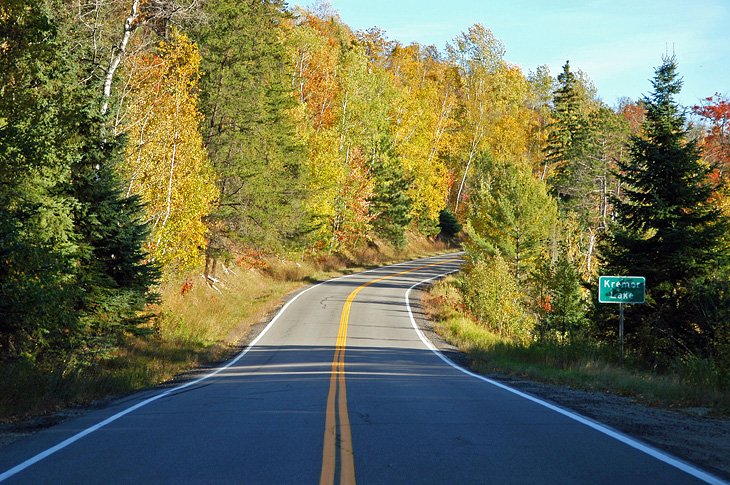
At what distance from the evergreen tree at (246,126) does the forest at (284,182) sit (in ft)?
0.42

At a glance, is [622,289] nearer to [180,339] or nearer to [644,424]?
[644,424]

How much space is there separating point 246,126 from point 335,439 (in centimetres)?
3012

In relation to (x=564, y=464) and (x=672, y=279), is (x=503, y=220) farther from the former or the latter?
(x=564, y=464)

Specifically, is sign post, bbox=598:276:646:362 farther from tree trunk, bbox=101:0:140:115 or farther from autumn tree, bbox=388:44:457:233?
→ autumn tree, bbox=388:44:457:233

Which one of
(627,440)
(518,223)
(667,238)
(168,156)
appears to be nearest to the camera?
(627,440)

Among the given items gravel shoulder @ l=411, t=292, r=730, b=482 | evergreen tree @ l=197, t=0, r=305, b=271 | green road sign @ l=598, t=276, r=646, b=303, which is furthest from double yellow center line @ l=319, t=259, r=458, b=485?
evergreen tree @ l=197, t=0, r=305, b=271

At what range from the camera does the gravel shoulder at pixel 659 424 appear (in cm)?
689

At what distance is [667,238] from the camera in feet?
67.4

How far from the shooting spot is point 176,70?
27172 millimetres

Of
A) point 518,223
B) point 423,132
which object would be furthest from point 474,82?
point 518,223

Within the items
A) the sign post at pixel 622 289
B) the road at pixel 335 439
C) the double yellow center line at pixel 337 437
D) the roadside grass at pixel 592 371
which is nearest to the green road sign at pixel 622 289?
the sign post at pixel 622 289

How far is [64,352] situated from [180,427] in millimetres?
7753

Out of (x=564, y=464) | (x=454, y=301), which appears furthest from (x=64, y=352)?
(x=454, y=301)

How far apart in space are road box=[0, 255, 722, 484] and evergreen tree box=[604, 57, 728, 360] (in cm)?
823
